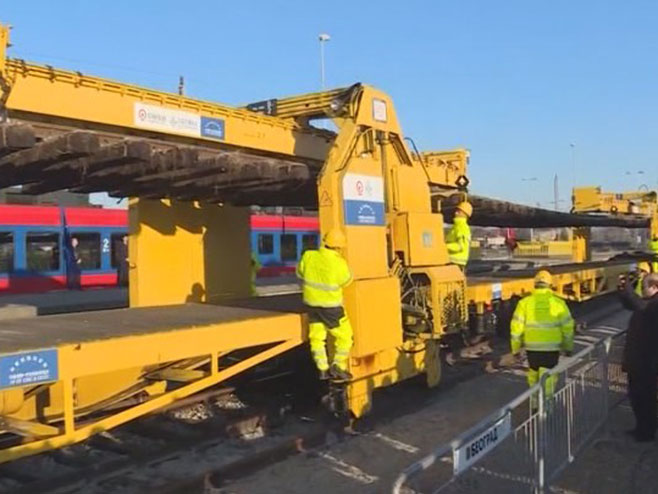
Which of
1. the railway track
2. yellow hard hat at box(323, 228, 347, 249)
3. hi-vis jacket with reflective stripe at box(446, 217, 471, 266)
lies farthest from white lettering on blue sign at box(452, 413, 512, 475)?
hi-vis jacket with reflective stripe at box(446, 217, 471, 266)

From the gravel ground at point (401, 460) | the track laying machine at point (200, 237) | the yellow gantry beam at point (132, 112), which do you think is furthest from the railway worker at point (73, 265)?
the gravel ground at point (401, 460)

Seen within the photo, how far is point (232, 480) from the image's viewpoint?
6.33m

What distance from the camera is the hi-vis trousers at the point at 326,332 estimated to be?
7230 mm

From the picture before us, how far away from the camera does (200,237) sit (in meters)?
10.3

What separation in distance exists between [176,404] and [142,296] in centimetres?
207

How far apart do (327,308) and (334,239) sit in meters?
0.73

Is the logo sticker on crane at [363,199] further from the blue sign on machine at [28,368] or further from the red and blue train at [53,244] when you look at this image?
the red and blue train at [53,244]

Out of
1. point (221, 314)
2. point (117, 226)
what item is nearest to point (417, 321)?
point (221, 314)

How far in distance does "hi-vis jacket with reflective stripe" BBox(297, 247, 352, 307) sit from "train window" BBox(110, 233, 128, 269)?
19.8 m

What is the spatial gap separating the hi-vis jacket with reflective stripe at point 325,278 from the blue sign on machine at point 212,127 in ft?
5.60

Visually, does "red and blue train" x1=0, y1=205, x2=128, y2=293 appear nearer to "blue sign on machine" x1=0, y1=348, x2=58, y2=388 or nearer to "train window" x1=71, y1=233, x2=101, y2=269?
"train window" x1=71, y1=233, x2=101, y2=269

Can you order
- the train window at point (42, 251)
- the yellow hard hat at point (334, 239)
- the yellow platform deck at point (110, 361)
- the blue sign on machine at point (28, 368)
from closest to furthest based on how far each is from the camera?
the blue sign on machine at point (28, 368), the yellow platform deck at point (110, 361), the yellow hard hat at point (334, 239), the train window at point (42, 251)

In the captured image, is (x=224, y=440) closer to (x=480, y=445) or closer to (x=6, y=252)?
(x=480, y=445)

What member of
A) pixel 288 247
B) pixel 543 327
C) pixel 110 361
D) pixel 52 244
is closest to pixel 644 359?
pixel 543 327
